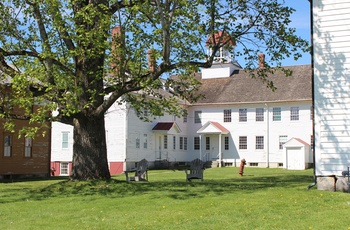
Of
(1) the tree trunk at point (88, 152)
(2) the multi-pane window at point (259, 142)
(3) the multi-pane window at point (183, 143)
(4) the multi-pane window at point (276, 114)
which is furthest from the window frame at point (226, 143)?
(1) the tree trunk at point (88, 152)

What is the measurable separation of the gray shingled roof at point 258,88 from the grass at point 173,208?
29.2 metres

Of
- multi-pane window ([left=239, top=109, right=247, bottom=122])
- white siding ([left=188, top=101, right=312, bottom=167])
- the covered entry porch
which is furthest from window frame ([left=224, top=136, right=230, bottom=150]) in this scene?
multi-pane window ([left=239, top=109, right=247, bottom=122])

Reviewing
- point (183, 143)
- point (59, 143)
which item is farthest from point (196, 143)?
point (59, 143)

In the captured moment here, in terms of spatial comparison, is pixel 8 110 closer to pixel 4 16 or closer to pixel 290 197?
pixel 4 16

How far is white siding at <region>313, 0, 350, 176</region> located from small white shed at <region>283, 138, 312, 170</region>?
25.6 m

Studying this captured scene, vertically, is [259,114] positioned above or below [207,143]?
above

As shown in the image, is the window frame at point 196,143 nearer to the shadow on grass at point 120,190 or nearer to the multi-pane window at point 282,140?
the multi-pane window at point 282,140

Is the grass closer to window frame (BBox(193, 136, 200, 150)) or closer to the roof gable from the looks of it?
the roof gable

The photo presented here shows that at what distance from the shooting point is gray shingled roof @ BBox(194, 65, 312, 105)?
147 ft

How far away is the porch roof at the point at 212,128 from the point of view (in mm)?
46312

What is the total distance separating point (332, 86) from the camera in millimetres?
15953

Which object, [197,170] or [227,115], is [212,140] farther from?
[197,170]

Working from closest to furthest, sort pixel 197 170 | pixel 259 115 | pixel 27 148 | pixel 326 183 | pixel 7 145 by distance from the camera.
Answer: pixel 326 183 → pixel 197 170 → pixel 7 145 → pixel 27 148 → pixel 259 115

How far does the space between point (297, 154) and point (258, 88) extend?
27.8ft
